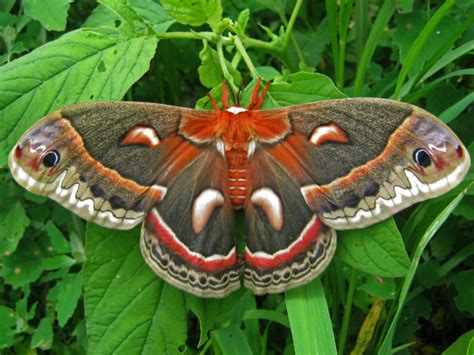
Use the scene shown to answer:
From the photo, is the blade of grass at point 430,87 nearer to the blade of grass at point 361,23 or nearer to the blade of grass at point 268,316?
the blade of grass at point 361,23

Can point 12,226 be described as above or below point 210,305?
below

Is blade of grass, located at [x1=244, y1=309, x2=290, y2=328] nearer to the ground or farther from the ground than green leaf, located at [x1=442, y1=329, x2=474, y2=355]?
nearer to the ground

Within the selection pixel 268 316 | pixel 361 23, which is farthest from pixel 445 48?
pixel 268 316

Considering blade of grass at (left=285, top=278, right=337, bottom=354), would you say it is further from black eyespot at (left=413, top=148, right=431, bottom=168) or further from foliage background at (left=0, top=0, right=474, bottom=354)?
black eyespot at (left=413, top=148, right=431, bottom=168)

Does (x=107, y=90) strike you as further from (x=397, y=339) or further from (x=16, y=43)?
(x=397, y=339)

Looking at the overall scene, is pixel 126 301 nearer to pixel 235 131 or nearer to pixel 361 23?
pixel 235 131

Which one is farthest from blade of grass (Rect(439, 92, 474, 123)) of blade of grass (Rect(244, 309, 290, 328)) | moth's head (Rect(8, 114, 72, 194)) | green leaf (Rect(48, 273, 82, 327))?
green leaf (Rect(48, 273, 82, 327))
